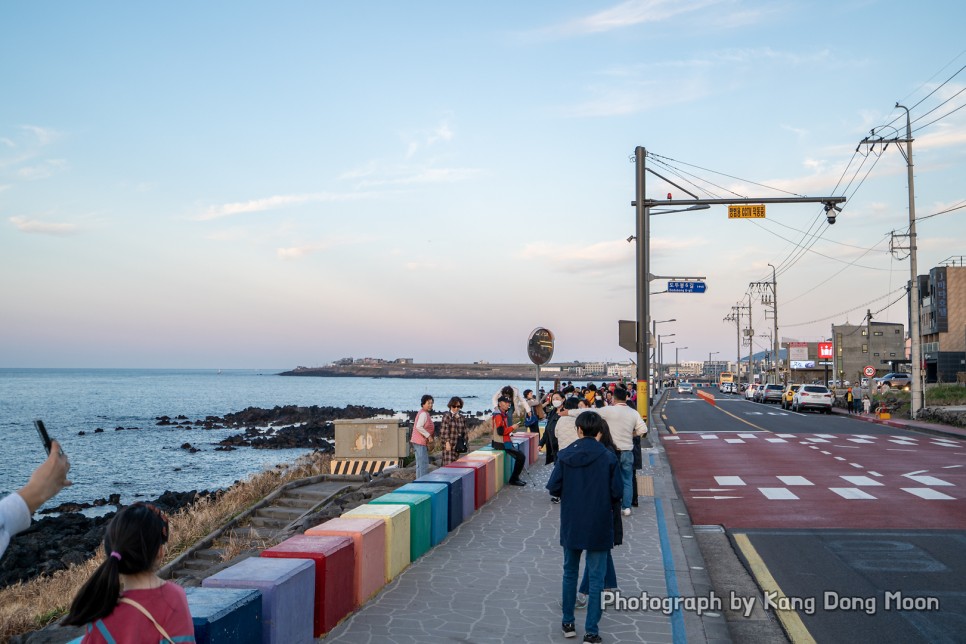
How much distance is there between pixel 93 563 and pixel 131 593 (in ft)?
42.8

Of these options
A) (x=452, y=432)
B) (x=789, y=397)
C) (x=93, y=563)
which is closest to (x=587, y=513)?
(x=452, y=432)

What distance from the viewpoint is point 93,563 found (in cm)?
1480

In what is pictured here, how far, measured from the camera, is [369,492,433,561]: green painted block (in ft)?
30.2

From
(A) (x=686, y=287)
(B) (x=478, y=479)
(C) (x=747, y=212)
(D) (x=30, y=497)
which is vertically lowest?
(B) (x=478, y=479)

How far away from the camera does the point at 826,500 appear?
14.0 m

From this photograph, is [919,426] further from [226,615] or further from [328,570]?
[226,615]

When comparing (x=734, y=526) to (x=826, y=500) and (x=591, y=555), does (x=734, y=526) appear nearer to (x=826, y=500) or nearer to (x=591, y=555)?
(x=826, y=500)

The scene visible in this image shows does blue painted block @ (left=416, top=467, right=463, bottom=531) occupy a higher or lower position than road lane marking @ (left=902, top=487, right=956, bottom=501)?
higher

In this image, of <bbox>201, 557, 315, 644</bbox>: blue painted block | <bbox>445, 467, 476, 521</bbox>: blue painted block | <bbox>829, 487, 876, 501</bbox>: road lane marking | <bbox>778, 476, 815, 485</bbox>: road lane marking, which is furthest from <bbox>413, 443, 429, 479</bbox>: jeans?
<bbox>201, 557, 315, 644</bbox>: blue painted block

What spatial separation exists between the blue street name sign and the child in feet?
72.3

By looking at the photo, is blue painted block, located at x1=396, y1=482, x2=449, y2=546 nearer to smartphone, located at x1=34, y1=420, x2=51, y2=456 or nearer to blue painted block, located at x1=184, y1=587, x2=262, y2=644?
blue painted block, located at x1=184, y1=587, x2=262, y2=644

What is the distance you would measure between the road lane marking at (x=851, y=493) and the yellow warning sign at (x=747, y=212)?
6406 mm

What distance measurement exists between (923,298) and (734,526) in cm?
8647

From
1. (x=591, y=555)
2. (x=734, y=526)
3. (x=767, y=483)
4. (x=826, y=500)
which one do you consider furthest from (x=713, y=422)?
(x=591, y=555)
